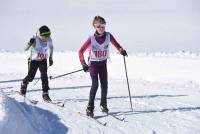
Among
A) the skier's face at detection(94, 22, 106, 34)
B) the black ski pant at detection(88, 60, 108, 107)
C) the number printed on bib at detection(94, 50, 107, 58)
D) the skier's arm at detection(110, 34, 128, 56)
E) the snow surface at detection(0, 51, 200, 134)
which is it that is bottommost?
the snow surface at detection(0, 51, 200, 134)

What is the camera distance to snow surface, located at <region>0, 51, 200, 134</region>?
8.44 m

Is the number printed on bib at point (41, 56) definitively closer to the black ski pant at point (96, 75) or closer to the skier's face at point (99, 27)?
the black ski pant at point (96, 75)

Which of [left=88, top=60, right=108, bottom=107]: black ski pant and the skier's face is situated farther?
[left=88, top=60, right=108, bottom=107]: black ski pant

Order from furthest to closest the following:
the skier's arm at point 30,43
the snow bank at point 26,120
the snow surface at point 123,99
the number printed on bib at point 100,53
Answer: the skier's arm at point 30,43 → the number printed on bib at point 100,53 → the snow surface at point 123,99 → the snow bank at point 26,120

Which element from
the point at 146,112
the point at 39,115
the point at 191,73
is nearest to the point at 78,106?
the point at 146,112

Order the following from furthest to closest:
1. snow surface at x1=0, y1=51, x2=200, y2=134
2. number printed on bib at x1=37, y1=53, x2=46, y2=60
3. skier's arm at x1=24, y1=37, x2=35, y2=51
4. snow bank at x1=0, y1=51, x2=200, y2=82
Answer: snow bank at x1=0, y1=51, x2=200, y2=82 → number printed on bib at x1=37, y1=53, x2=46, y2=60 → skier's arm at x1=24, y1=37, x2=35, y2=51 → snow surface at x1=0, y1=51, x2=200, y2=134

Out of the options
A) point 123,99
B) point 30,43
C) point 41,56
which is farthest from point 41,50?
point 123,99

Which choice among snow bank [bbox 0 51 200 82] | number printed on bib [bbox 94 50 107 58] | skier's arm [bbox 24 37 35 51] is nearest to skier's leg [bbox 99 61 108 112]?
number printed on bib [bbox 94 50 107 58]

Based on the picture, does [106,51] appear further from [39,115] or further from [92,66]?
[39,115]

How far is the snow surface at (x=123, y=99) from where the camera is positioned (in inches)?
332

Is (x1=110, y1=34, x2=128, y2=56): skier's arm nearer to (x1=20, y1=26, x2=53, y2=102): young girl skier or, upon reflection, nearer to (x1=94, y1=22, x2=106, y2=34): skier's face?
(x1=94, y1=22, x2=106, y2=34): skier's face

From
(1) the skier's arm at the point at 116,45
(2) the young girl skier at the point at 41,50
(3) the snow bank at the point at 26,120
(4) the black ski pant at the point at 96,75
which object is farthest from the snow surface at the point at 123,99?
(1) the skier's arm at the point at 116,45

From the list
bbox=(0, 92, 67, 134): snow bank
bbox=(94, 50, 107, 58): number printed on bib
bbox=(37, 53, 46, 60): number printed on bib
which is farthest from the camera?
bbox=(37, 53, 46, 60): number printed on bib

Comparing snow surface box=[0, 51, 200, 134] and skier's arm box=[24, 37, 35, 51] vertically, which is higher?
skier's arm box=[24, 37, 35, 51]
